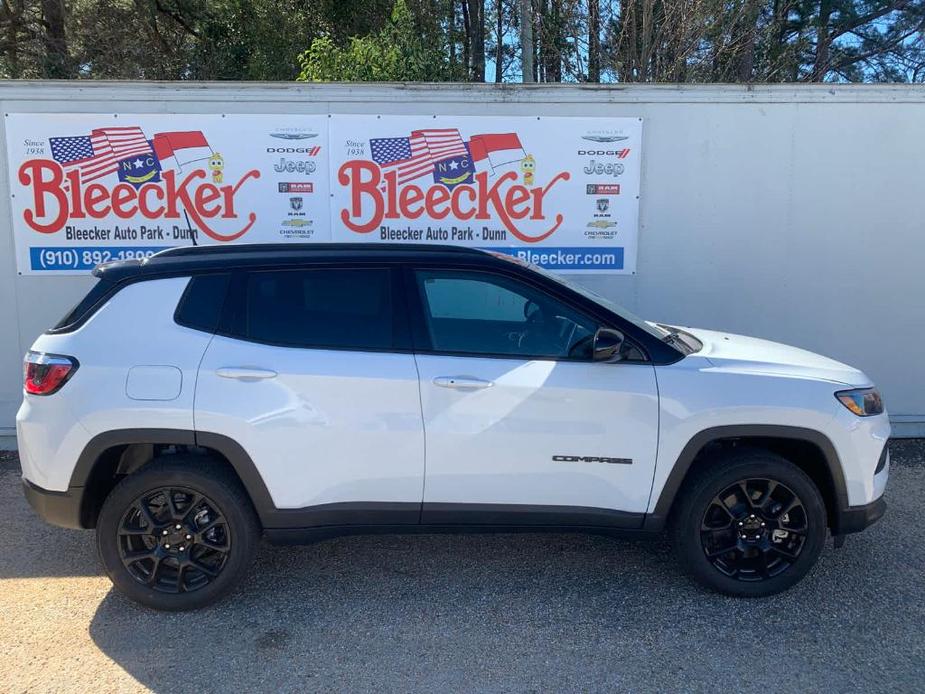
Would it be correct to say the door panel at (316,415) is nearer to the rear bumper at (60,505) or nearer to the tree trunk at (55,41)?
the rear bumper at (60,505)

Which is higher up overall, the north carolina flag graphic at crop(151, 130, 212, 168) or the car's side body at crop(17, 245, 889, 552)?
the north carolina flag graphic at crop(151, 130, 212, 168)

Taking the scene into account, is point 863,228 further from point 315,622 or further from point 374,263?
point 315,622

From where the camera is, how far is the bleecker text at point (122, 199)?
593cm

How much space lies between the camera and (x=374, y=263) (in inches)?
147

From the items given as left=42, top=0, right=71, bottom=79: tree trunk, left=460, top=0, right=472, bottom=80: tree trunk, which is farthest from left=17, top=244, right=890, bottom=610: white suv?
left=42, top=0, right=71, bottom=79: tree trunk

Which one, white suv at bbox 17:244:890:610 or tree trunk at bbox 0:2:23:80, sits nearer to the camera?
white suv at bbox 17:244:890:610

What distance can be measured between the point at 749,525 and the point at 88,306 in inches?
135

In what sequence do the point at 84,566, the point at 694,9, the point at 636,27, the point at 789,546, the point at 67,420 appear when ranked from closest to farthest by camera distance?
1. the point at 67,420
2. the point at 789,546
3. the point at 84,566
4. the point at 694,9
5. the point at 636,27

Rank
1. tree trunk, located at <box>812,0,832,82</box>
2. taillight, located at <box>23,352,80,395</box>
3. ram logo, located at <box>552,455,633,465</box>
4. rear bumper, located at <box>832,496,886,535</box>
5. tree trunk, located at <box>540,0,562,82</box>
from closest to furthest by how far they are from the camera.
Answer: taillight, located at <box>23,352,80,395</box>
ram logo, located at <box>552,455,633,465</box>
rear bumper, located at <box>832,496,886,535</box>
tree trunk, located at <box>540,0,562,82</box>
tree trunk, located at <box>812,0,832,82</box>

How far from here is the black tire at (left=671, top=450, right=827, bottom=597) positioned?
→ 3662 mm

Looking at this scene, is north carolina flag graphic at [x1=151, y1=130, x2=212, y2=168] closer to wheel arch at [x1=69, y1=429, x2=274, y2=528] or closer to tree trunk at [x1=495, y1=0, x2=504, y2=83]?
wheel arch at [x1=69, y1=429, x2=274, y2=528]

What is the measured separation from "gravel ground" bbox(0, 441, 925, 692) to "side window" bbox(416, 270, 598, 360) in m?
1.28

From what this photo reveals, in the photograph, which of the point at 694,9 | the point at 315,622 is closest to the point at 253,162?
the point at 315,622

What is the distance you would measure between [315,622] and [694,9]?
394 inches
